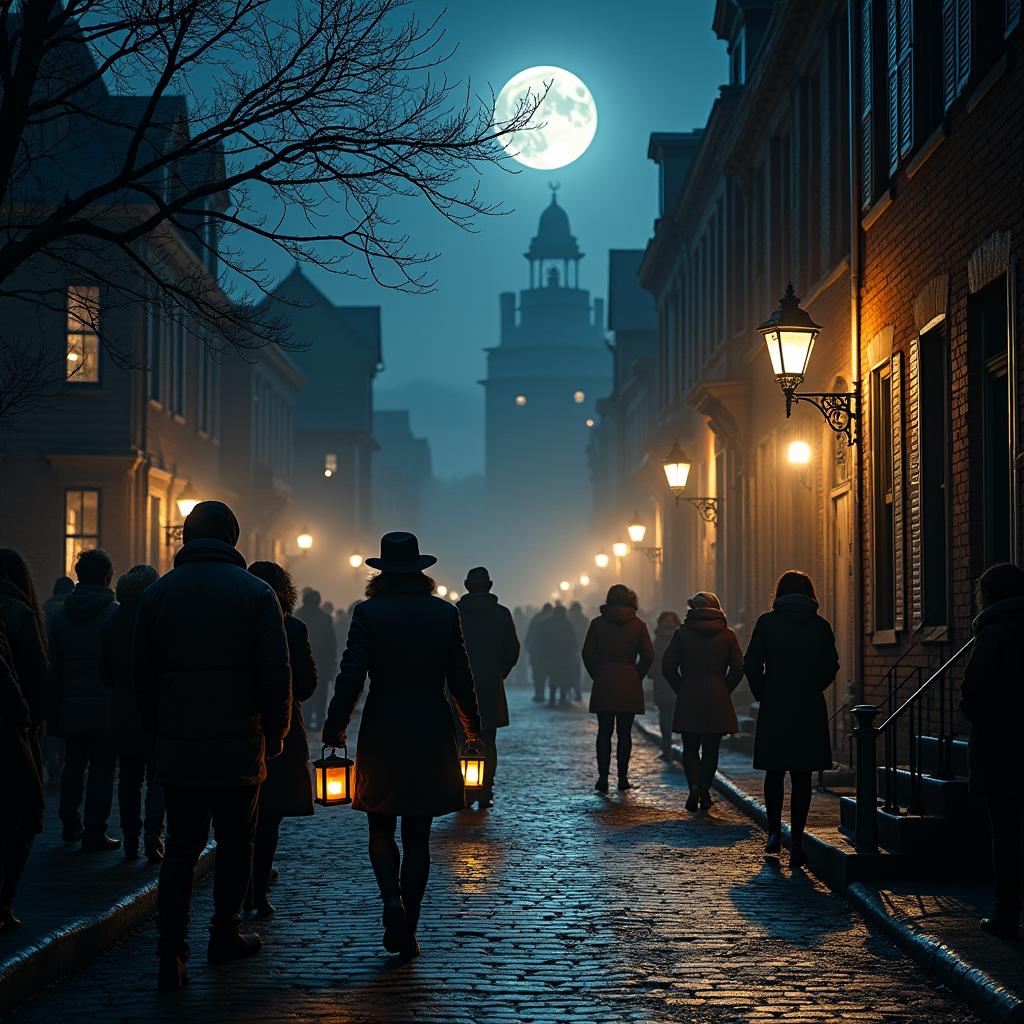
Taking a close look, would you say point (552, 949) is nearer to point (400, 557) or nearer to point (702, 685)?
point (400, 557)

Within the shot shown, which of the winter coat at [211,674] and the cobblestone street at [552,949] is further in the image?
the winter coat at [211,674]

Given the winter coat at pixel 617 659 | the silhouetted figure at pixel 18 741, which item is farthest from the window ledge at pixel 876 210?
the silhouetted figure at pixel 18 741

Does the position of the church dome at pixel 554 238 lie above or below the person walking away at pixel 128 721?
above

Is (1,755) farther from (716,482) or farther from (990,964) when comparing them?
(716,482)

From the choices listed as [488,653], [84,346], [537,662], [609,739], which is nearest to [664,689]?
[609,739]

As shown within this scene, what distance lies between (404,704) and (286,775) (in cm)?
105

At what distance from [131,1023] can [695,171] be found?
26782 millimetres

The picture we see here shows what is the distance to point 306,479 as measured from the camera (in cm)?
6962

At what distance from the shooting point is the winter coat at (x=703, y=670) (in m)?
14.6

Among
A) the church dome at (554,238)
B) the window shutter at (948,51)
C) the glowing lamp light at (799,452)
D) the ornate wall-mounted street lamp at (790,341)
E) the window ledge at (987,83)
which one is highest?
the church dome at (554,238)

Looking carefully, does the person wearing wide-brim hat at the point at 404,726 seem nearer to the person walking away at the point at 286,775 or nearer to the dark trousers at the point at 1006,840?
the person walking away at the point at 286,775

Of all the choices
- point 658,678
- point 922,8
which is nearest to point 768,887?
point 922,8

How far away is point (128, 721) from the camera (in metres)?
11.0

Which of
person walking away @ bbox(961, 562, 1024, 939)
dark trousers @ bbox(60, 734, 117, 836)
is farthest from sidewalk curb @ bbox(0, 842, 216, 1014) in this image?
person walking away @ bbox(961, 562, 1024, 939)
